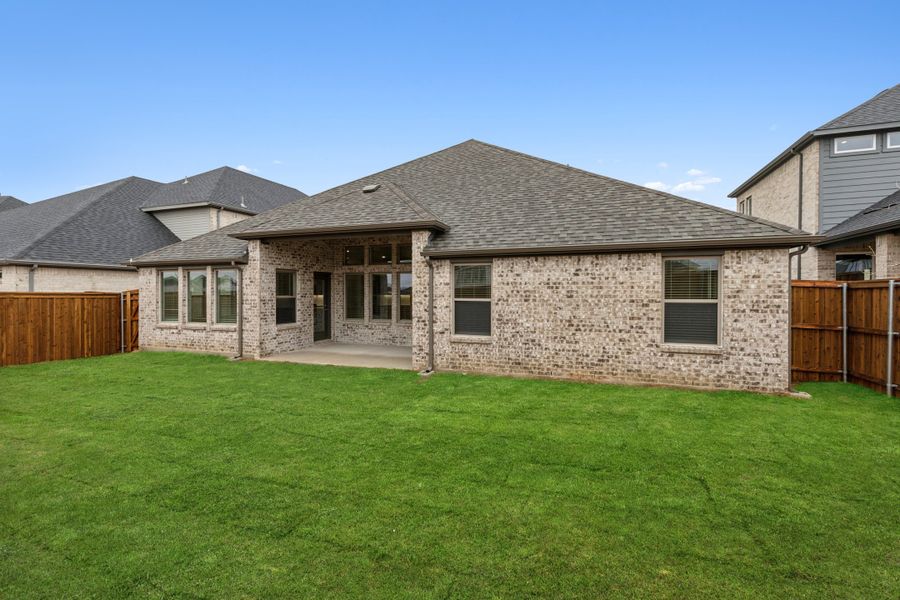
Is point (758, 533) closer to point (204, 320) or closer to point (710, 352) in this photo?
point (710, 352)

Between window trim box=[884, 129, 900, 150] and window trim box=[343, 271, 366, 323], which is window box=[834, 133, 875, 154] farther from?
window trim box=[343, 271, 366, 323]

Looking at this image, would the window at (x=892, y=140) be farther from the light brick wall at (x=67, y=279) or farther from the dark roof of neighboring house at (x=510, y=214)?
the light brick wall at (x=67, y=279)

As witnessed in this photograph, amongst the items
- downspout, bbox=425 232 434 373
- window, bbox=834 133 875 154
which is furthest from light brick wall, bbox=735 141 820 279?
downspout, bbox=425 232 434 373

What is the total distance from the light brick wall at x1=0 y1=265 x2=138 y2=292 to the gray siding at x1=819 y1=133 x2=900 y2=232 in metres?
25.4

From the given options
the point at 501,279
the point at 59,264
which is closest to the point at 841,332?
the point at 501,279

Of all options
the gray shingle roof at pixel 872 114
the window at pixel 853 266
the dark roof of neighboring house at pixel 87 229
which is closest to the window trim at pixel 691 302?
the window at pixel 853 266

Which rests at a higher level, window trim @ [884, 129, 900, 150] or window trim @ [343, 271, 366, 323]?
window trim @ [884, 129, 900, 150]

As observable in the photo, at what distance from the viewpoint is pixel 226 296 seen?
1222 cm

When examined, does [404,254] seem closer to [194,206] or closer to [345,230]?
[345,230]

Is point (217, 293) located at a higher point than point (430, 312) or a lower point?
higher

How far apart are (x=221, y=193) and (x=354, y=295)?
39.4 ft

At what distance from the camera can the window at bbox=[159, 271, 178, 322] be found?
1296cm

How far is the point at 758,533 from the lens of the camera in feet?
10.4

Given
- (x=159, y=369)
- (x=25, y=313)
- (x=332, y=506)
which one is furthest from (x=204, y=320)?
(x=332, y=506)
